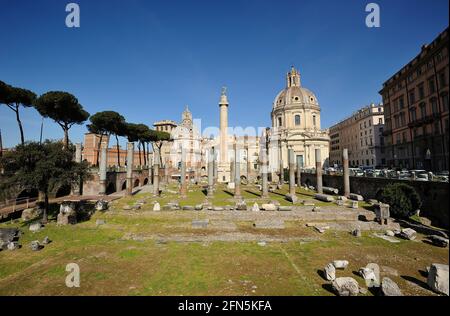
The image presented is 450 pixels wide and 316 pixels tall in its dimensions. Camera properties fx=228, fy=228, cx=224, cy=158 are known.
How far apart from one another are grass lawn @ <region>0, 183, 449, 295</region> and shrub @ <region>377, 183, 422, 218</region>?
3684 millimetres

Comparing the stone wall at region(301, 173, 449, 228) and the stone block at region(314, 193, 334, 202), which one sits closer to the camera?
the stone wall at region(301, 173, 449, 228)

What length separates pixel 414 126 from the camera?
29.6 meters

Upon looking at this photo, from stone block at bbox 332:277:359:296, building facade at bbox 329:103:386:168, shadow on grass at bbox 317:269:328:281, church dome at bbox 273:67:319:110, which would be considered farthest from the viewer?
church dome at bbox 273:67:319:110

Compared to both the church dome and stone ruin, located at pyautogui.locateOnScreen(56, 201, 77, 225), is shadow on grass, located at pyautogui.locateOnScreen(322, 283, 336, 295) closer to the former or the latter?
stone ruin, located at pyautogui.locateOnScreen(56, 201, 77, 225)

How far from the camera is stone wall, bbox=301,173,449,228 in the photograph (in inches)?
535

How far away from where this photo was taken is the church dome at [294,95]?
218 ft

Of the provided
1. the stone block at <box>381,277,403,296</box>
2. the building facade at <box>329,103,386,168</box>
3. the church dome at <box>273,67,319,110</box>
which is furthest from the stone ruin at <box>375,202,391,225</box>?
→ the church dome at <box>273,67,319,110</box>

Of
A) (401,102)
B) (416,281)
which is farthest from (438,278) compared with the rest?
(401,102)

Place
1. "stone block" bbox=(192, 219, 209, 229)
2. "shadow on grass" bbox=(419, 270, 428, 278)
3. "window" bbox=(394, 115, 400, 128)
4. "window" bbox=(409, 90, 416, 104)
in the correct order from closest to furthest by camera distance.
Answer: "shadow on grass" bbox=(419, 270, 428, 278), "stone block" bbox=(192, 219, 209, 229), "window" bbox=(409, 90, 416, 104), "window" bbox=(394, 115, 400, 128)

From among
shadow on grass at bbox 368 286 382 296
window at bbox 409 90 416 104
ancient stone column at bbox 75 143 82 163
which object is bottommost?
shadow on grass at bbox 368 286 382 296
